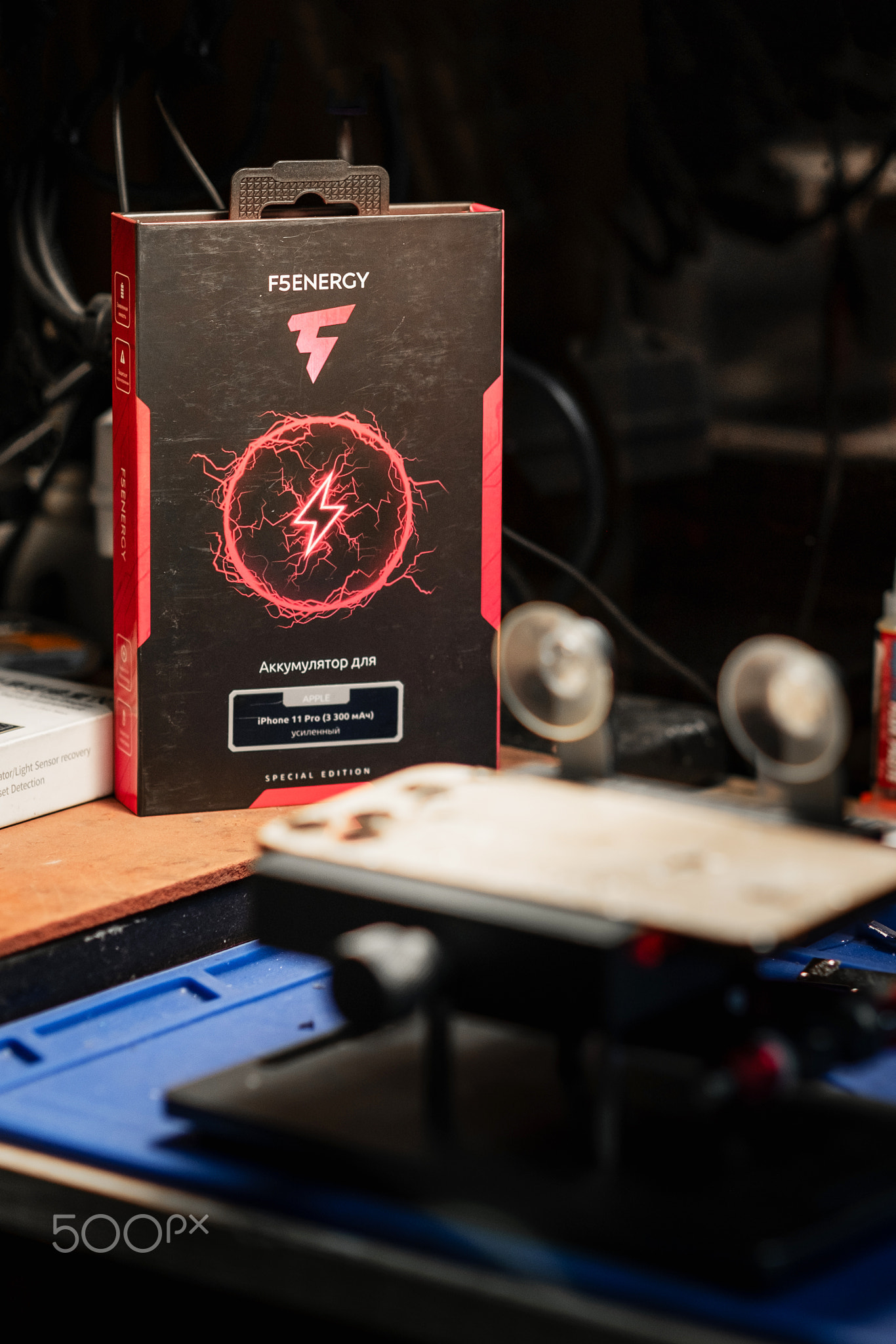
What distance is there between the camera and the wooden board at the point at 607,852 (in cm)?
67

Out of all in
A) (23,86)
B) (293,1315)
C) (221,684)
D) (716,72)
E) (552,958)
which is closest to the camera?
(552,958)

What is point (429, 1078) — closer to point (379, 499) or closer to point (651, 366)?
point (379, 499)

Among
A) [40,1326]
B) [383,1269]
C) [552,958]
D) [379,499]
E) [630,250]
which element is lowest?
[40,1326]

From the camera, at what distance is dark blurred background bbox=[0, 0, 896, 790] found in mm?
1231

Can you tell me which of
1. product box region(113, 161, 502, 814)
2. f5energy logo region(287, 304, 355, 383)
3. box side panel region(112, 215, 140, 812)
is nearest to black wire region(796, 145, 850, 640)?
product box region(113, 161, 502, 814)

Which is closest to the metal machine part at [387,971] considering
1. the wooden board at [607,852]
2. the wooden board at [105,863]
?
the wooden board at [607,852]

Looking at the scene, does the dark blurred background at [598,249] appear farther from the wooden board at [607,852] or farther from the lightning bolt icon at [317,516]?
the wooden board at [607,852]

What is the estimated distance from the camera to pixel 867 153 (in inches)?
47.0

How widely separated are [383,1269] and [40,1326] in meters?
0.39

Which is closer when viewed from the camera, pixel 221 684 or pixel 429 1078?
pixel 429 1078

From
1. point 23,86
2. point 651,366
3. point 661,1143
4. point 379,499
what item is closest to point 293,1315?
point 661,1143

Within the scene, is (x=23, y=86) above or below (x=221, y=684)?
above

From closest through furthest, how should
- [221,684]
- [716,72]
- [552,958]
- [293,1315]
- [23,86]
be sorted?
[552,958]
[293,1315]
[221,684]
[716,72]
[23,86]

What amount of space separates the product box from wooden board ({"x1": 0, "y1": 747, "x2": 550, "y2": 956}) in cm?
3
